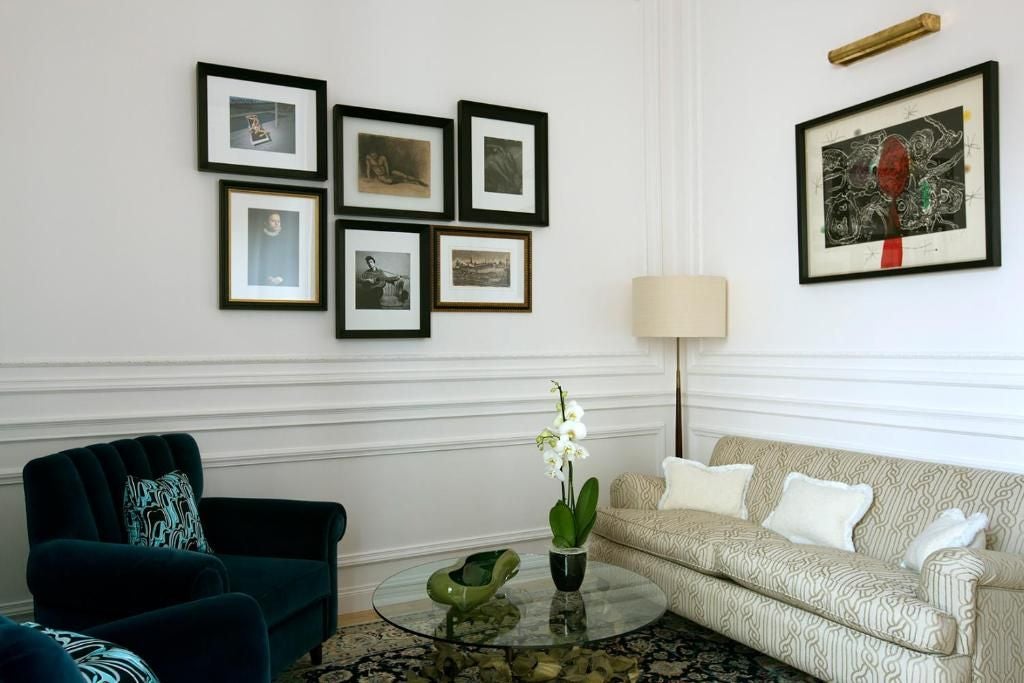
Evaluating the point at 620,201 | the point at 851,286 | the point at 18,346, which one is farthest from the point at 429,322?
the point at 851,286

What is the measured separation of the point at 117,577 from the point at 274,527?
0.77m

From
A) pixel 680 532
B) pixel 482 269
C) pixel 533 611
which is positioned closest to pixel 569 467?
pixel 533 611

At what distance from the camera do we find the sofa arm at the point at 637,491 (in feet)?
12.5

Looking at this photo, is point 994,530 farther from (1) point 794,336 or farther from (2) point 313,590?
(2) point 313,590

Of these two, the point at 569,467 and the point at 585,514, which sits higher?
the point at 569,467

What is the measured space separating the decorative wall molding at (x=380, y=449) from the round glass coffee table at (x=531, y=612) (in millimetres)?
970

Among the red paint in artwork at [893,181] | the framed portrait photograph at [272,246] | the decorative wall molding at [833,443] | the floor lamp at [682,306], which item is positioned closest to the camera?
the decorative wall molding at [833,443]

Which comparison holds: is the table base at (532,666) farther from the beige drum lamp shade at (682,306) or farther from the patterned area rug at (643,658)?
the beige drum lamp shade at (682,306)

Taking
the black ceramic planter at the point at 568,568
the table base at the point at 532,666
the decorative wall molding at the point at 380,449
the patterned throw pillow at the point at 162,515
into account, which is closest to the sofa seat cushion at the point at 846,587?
the table base at the point at 532,666

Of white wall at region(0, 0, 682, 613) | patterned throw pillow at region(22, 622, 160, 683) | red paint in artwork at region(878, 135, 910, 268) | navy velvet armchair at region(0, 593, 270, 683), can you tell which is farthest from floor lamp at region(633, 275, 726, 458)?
patterned throw pillow at region(22, 622, 160, 683)

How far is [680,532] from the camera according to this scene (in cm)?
328

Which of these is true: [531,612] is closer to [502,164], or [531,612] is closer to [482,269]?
[482,269]

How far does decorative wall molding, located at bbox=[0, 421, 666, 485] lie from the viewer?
11.5ft

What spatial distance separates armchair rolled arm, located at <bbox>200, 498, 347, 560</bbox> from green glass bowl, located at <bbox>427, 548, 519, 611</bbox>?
21.1 inches
